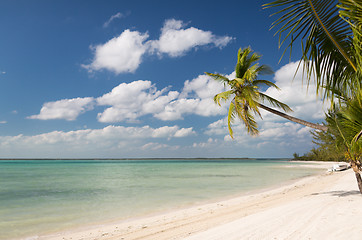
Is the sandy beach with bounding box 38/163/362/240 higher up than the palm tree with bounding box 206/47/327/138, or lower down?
lower down

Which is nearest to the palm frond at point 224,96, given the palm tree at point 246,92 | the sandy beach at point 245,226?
the palm tree at point 246,92

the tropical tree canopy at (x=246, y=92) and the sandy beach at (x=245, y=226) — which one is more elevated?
the tropical tree canopy at (x=246, y=92)

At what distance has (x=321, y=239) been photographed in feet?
14.9

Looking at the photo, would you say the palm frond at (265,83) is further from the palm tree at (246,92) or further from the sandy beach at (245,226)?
the sandy beach at (245,226)

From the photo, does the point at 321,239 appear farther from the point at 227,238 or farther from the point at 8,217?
the point at 8,217

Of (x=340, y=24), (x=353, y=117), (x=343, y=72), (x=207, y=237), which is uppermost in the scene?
(x=340, y=24)

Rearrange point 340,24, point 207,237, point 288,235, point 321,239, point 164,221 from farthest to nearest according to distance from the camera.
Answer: point 164,221 → point 207,237 → point 288,235 → point 321,239 → point 340,24

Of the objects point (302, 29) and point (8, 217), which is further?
point (8, 217)

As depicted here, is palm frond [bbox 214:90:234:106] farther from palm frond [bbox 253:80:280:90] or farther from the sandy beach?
the sandy beach

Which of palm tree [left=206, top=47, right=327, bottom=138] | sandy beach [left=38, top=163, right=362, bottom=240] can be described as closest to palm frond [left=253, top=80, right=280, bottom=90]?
palm tree [left=206, top=47, right=327, bottom=138]

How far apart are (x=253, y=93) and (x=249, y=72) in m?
0.77

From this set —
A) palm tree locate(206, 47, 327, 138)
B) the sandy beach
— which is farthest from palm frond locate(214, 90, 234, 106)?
the sandy beach

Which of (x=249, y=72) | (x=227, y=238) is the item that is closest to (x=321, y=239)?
(x=227, y=238)

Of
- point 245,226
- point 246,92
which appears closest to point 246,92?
point 246,92
